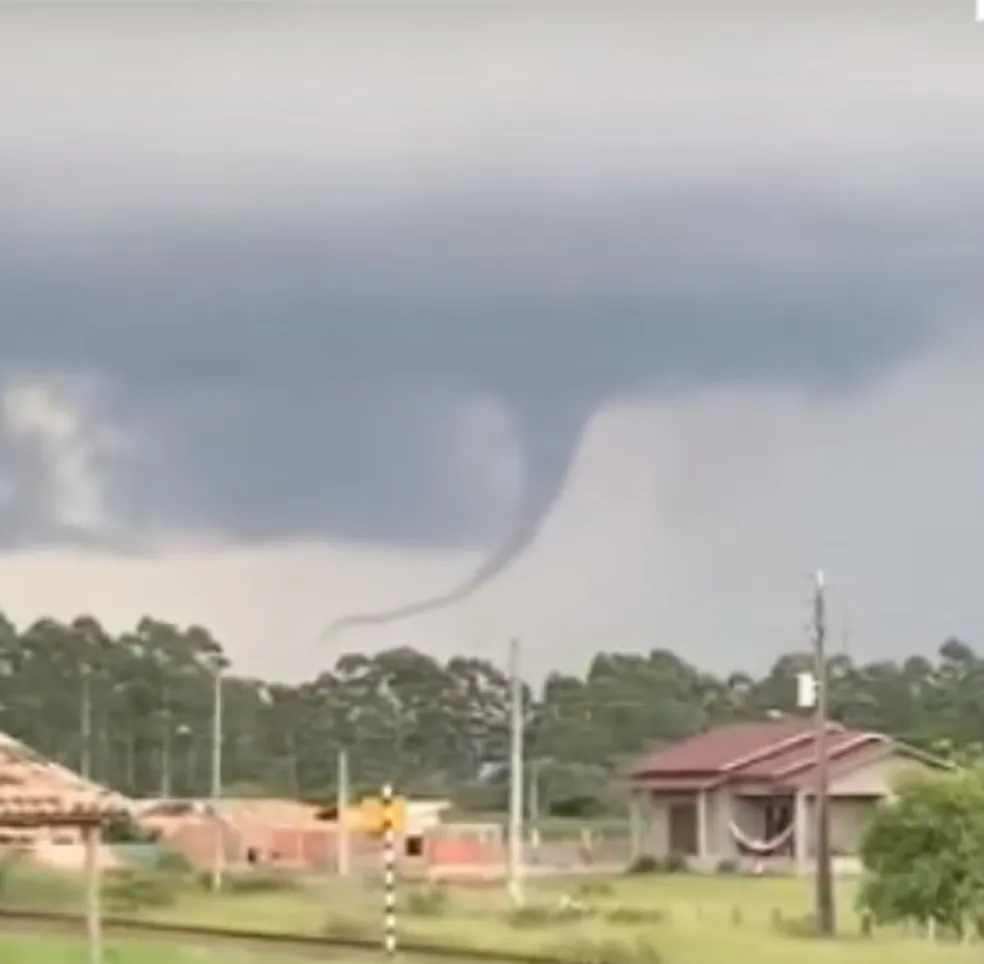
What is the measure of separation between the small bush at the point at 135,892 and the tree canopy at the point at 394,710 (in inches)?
5.9

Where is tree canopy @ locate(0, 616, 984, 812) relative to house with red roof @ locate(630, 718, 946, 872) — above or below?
above

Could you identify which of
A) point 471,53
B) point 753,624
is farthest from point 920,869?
point 471,53

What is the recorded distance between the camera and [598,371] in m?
15.0

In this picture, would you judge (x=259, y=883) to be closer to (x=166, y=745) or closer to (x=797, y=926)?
(x=166, y=745)

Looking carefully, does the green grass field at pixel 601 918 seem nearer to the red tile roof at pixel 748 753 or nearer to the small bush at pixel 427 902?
the small bush at pixel 427 902

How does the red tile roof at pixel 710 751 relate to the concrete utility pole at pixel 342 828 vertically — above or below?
above

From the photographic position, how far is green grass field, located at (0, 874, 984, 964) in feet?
49.4

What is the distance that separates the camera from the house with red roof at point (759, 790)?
1506 cm

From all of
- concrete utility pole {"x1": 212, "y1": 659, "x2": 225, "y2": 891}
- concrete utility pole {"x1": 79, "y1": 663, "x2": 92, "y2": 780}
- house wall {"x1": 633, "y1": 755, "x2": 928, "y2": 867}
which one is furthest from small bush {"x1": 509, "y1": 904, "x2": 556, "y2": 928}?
concrete utility pole {"x1": 79, "y1": 663, "x2": 92, "y2": 780}

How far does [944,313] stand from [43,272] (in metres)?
1.55

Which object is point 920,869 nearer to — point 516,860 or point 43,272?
point 516,860

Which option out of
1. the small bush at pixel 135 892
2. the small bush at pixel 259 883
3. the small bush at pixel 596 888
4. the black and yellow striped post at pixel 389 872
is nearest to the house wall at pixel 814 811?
the small bush at pixel 596 888

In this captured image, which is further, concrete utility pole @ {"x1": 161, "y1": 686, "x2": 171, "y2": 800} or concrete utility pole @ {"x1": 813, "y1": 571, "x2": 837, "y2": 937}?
concrete utility pole @ {"x1": 161, "y1": 686, "x2": 171, "y2": 800}

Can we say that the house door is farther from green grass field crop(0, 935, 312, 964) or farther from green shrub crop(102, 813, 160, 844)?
green shrub crop(102, 813, 160, 844)
